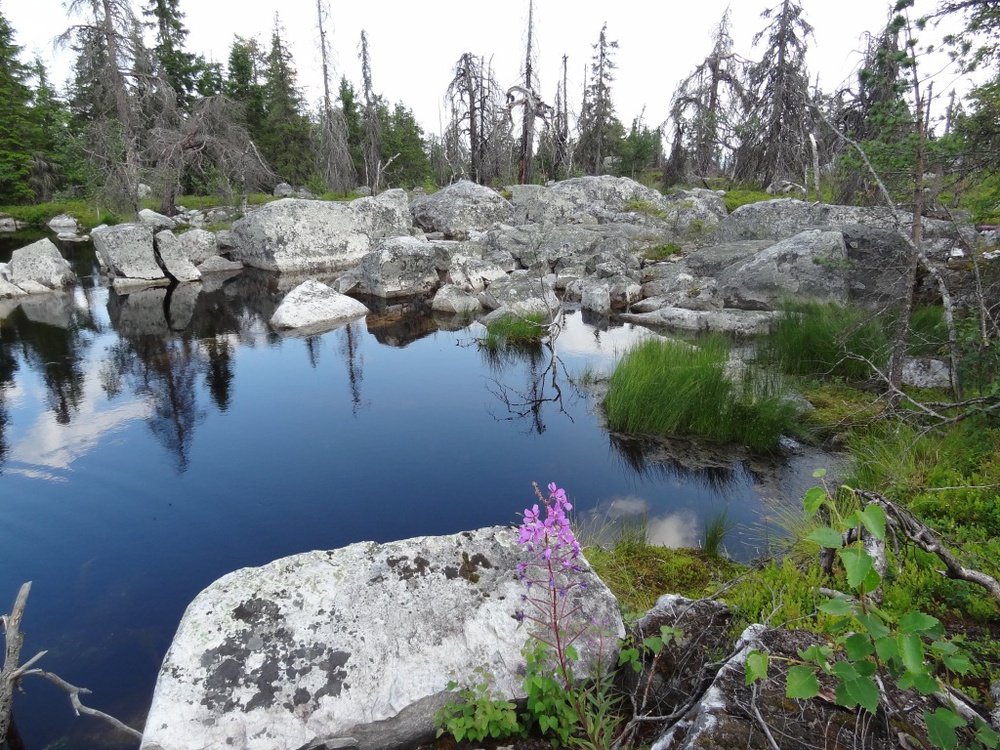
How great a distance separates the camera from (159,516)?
4621 mm

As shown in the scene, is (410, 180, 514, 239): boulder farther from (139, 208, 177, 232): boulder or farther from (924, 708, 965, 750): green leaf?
(924, 708, 965, 750): green leaf

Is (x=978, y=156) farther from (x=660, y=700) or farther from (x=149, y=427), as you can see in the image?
(x=149, y=427)

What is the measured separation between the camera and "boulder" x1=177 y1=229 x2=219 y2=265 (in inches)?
665

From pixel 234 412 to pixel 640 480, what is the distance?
Answer: 4.76 meters

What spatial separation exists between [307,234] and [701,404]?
1373 cm

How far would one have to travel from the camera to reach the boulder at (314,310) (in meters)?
10.5

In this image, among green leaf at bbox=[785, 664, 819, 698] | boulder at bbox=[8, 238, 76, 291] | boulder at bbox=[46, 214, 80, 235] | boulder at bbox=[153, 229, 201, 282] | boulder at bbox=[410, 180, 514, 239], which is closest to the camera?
green leaf at bbox=[785, 664, 819, 698]

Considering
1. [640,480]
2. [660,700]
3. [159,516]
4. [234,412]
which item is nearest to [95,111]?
[234,412]

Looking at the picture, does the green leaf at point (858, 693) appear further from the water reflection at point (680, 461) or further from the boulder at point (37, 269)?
the boulder at point (37, 269)

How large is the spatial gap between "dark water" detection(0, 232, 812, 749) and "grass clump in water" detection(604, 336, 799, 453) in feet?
1.33

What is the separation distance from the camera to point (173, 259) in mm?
15062

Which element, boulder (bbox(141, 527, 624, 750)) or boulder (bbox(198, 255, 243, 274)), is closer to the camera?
boulder (bbox(141, 527, 624, 750))

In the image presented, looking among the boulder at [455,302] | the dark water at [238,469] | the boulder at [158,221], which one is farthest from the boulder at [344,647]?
the boulder at [158,221]

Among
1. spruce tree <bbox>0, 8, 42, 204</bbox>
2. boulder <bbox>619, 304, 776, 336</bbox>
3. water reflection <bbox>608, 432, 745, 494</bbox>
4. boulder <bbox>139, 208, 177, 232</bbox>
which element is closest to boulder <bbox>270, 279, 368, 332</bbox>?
boulder <bbox>619, 304, 776, 336</bbox>
